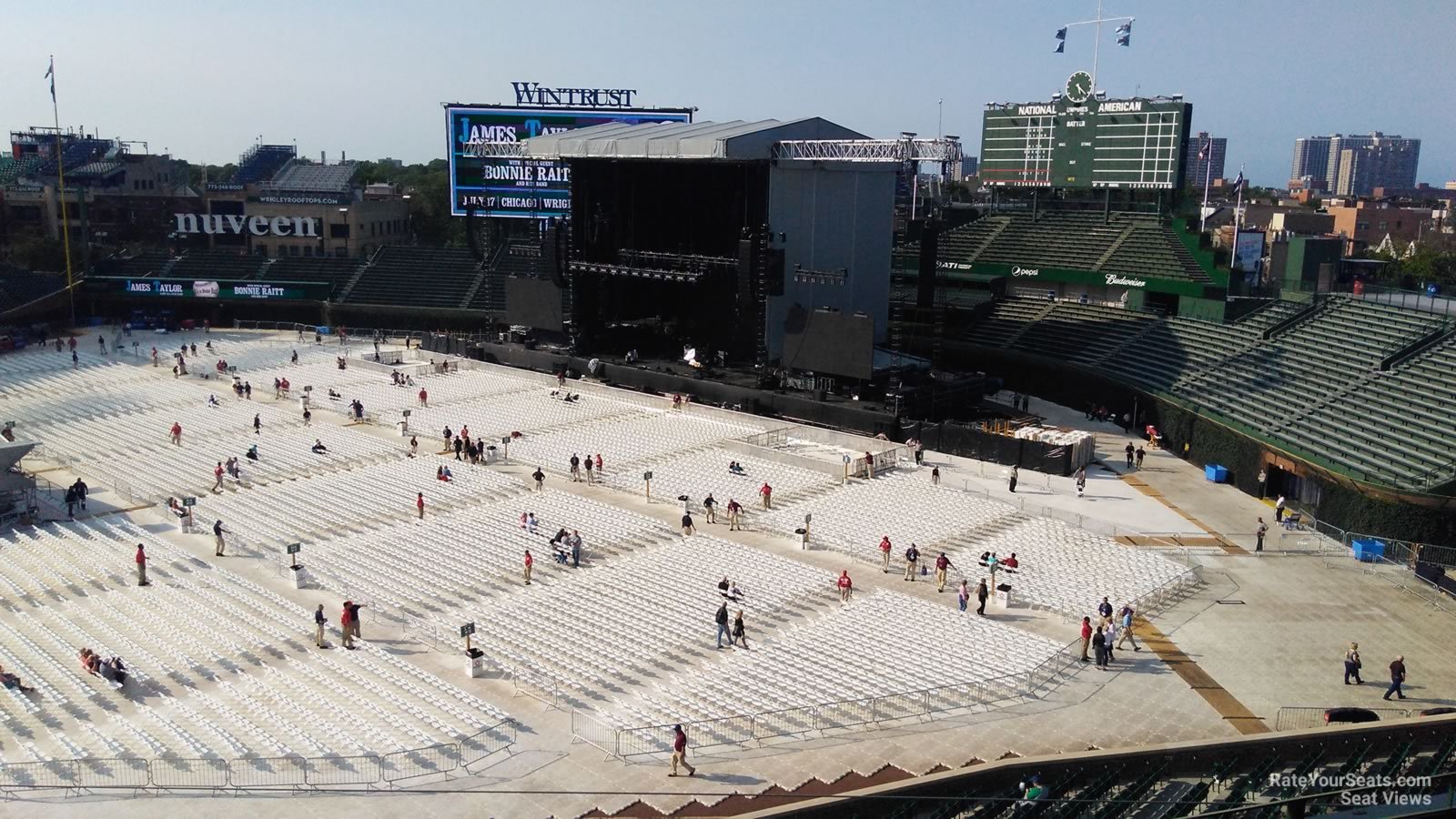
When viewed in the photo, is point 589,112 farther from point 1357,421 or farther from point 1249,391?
point 1357,421

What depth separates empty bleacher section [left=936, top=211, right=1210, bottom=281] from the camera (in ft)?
175

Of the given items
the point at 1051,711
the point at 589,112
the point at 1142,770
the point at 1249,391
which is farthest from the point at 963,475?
the point at 589,112

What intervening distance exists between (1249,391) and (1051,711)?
24382 millimetres

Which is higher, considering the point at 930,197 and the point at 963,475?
the point at 930,197

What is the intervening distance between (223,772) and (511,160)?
5171 cm

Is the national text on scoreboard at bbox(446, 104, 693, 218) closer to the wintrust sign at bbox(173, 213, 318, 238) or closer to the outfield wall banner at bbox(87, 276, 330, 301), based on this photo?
the outfield wall banner at bbox(87, 276, 330, 301)

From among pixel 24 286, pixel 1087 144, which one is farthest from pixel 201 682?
pixel 24 286

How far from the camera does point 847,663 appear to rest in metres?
22.4

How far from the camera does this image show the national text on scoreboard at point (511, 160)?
64.2 meters

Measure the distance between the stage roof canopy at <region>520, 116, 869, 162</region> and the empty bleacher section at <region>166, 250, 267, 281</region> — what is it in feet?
91.7

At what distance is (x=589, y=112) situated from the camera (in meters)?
64.8

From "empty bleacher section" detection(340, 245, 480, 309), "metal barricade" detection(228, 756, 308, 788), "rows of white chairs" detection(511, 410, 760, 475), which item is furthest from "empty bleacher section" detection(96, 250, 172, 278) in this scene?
"metal barricade" detection(228, 756, 308, 788)

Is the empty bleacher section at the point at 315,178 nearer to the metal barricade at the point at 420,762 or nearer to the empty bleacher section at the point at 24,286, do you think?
the empty bleacher section at the point at 24,286

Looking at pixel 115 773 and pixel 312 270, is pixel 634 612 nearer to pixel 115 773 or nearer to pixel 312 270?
pixel 115 773
